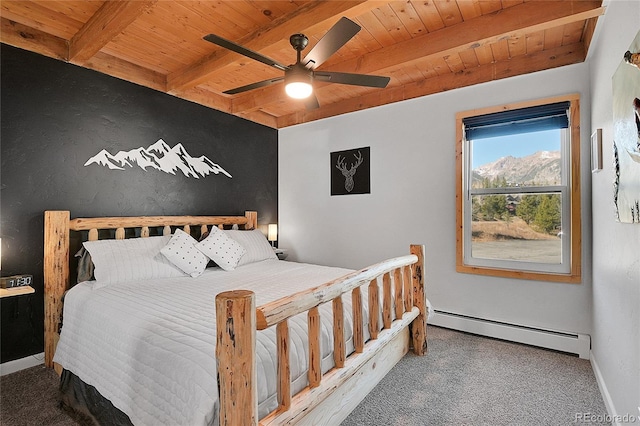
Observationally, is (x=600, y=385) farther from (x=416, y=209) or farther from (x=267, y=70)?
(x=267, y=70)

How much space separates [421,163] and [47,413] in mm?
3677

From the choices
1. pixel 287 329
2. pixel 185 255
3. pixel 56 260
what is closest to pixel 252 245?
pixel 185 255

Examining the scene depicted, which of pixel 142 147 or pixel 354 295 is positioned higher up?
pixel 142 147

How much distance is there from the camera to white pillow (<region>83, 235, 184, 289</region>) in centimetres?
245

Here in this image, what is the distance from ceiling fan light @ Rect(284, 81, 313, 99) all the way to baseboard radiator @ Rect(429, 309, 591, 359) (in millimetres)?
2101

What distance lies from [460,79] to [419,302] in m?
2.35

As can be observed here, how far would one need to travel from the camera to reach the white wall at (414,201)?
282 centimetres

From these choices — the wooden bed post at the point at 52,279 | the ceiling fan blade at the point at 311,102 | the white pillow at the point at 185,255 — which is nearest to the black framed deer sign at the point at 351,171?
the ceiling fan blade at the point at 311,102

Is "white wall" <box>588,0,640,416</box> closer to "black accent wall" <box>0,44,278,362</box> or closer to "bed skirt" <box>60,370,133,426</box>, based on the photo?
"bed skirt" <box>60,370,133,426</box>

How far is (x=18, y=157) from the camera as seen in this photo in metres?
2.47

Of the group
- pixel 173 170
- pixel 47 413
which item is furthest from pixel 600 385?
pixel 173 170

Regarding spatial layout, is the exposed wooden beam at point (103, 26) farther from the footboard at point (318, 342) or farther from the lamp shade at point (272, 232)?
the lamp shade at point (272, 232)

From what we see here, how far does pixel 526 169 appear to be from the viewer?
9.98 ft

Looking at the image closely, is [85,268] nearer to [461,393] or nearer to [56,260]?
[56,260]
